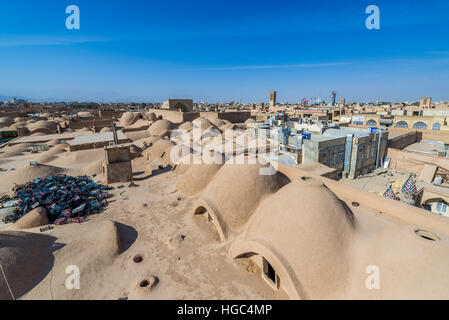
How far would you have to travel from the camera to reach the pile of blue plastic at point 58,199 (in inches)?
480

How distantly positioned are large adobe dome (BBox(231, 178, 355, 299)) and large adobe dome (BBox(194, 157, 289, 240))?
5.02 feet

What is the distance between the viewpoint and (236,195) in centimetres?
947

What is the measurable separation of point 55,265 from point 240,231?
7.38m

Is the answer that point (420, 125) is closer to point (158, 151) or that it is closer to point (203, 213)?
point (158, 151)

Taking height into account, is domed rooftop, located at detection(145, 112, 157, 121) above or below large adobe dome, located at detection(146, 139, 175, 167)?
above

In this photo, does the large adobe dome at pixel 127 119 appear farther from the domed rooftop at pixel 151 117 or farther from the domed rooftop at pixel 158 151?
the domed rooftop at pixel 158 151

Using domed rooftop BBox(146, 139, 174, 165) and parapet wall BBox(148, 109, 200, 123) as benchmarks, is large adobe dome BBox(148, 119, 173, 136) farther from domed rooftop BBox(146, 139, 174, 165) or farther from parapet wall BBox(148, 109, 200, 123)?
domed rooftop BBox(146, 139, 174, 165)

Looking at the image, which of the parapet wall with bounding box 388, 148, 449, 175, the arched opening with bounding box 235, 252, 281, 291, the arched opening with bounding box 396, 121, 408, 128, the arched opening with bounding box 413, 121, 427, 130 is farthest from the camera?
the arched opening with bounding box 396, 121, 408, 128

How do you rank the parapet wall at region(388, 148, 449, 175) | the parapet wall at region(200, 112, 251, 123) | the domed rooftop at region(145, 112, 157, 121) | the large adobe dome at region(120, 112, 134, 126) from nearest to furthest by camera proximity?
the parapet wall at region(388, 148, 449, 175) < the parapet wall at region(200, 112, 251, 123) < the domed rooftop at region(145, 112, 157, 121) < the large adobe dome at region(120, 112, 134, 126)

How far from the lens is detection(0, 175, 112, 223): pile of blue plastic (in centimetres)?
1220

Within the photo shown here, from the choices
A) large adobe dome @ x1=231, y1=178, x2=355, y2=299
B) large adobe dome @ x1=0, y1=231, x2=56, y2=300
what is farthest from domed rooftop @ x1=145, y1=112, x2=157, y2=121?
large adobe dome @ x1=231, y1=178, x2=355, y2=299

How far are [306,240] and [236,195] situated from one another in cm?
374

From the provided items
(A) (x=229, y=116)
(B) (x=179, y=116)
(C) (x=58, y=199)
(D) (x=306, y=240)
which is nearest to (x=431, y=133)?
(A) (x=229, y=116)

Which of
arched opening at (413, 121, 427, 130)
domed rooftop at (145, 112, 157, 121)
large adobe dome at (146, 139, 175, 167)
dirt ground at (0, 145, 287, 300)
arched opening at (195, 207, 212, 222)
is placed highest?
domed rooftop at (145, 112, 157, 121)
